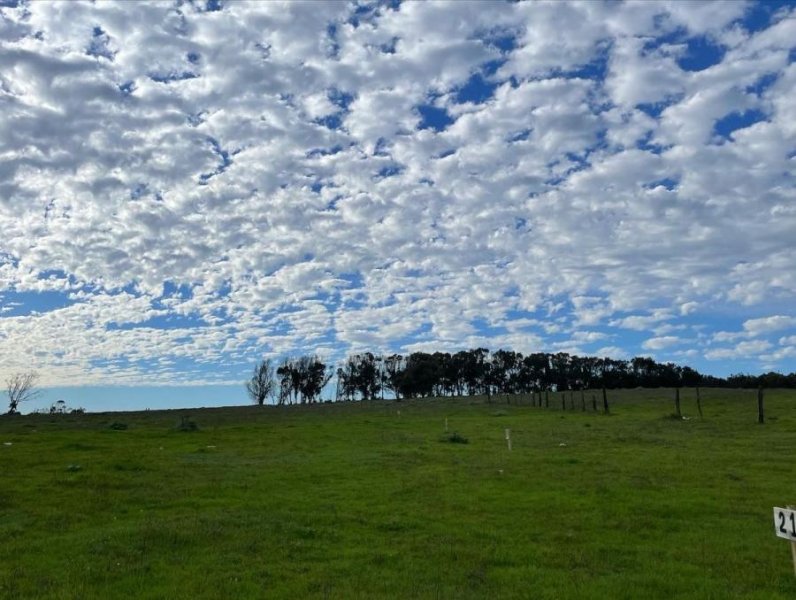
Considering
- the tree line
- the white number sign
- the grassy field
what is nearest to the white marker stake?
the white number sign

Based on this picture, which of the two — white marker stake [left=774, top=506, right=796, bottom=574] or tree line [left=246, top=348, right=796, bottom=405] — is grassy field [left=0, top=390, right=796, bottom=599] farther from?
tree line [left=246, top=348, right=796, bottom=405]

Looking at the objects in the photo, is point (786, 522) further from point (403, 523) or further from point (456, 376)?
point (456, 376)

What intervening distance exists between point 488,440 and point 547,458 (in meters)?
12.1

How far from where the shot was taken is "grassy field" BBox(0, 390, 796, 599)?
44.7 feet

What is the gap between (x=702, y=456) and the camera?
3173 cm

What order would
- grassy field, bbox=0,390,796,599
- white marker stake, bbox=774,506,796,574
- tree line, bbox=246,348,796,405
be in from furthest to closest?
tree line, bbox=246,348,796,405
grassy field, bbox=0,390,796,599
white marker stake, bbox=774,506,796,574

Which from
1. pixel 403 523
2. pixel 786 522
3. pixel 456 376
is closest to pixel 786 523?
pixel 786 522

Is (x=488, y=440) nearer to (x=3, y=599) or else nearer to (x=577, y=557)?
(x=577, y=557)

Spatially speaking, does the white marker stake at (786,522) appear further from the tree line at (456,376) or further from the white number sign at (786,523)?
the tree line at (456,376)

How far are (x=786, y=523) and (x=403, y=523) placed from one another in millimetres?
10199

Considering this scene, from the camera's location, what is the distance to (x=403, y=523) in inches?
741

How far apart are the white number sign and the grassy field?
1.89m

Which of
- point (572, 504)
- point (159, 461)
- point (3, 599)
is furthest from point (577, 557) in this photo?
point (159, 461)

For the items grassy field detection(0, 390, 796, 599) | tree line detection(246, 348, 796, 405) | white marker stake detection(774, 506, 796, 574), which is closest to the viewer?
white marker stake detection(774, 506, 796, 574)
